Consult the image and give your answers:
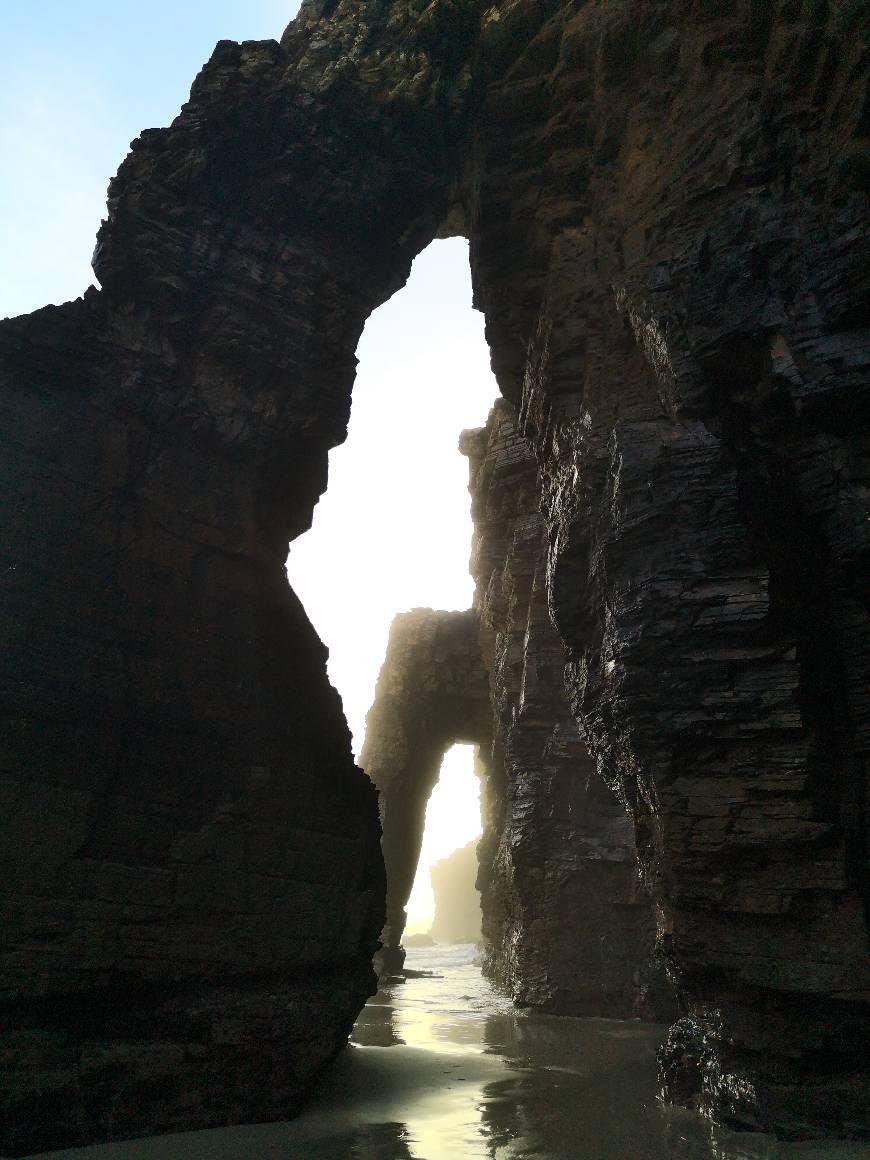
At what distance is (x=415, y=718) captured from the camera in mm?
26562

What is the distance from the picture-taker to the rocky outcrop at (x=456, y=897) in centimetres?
8238

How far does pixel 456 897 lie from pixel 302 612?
8461 cm

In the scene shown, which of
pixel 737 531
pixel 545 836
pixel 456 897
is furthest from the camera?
pixel 456 897

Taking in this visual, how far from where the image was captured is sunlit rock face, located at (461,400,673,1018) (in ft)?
52.0

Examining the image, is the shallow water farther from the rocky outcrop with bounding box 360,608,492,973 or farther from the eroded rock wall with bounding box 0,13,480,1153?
the rocky outcrop with bounding box 360,608,492,973

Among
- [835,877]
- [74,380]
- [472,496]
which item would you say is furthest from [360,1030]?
[472,496]

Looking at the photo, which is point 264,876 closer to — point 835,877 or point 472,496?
point 835,877

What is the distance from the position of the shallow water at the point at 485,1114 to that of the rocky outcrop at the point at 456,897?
73058 millimetres

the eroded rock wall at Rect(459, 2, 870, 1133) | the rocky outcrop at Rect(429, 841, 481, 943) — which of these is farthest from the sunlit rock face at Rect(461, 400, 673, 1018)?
the rocky outcrop at Rect(429, 841, 481, 943)

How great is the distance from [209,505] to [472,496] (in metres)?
17.3

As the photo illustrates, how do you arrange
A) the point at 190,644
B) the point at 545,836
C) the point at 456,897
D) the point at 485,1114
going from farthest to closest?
the point at 456,897 < the point at 545,836 < the point at 190,644 < the point at 485,1114

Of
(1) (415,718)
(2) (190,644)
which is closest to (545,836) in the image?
(1) (415,718)

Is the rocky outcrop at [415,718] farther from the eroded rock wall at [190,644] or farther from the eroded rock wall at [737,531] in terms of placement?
the eroded rock wall at [737,531]

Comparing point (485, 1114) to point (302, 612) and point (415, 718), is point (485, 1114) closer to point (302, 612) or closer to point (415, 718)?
point (302, 612)
